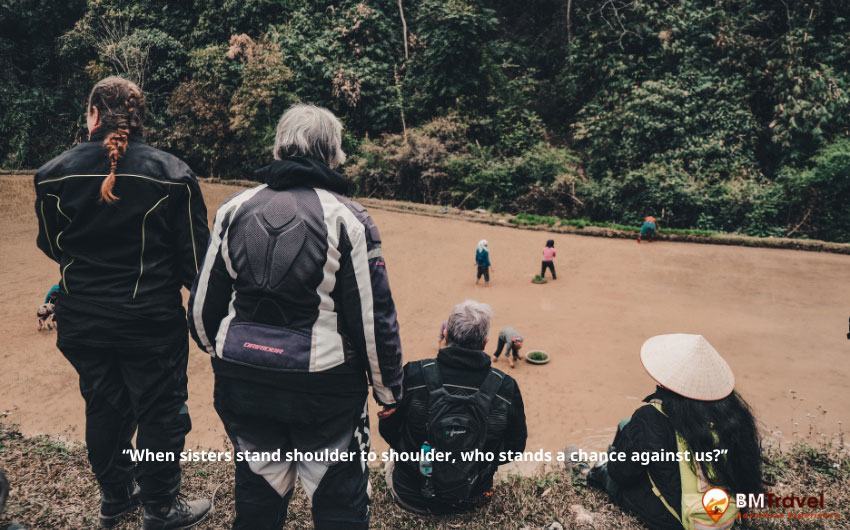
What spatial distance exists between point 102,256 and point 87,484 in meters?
1.29

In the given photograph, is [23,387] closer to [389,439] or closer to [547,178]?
[389,439]

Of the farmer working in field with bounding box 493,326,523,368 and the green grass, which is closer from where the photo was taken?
the farmer working in field with bounding box 493,326,523,368

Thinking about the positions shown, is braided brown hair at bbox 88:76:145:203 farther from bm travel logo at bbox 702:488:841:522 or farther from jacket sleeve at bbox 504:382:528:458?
bm travel logo at bbox 702:488:841:522

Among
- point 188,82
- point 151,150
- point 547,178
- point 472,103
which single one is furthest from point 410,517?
point 188,82

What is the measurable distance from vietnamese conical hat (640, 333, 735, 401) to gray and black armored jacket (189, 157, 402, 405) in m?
1.39

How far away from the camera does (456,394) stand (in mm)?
2492

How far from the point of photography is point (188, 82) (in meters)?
19.4

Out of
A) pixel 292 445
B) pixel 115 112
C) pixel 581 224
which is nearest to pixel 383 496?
pixel 292 445

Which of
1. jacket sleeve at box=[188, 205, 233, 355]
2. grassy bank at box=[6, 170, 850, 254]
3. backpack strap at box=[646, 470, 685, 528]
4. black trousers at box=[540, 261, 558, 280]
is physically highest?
jacket sleeve at box=[188, 205, 233, 355]

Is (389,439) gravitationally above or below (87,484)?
above

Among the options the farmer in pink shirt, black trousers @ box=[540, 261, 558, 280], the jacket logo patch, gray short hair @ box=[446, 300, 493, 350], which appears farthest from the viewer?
black trousers @ box=[540, 261, 558, 280]

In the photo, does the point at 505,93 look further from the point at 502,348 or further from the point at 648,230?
the point at 502,348

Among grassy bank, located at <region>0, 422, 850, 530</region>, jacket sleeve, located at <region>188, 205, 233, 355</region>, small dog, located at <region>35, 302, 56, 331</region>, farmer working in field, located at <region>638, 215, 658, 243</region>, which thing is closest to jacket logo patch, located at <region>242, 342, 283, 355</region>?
jacket sleeve, located at <region>188, 205, 233, 355</region>

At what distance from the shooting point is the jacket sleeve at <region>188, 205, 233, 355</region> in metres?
1.81
